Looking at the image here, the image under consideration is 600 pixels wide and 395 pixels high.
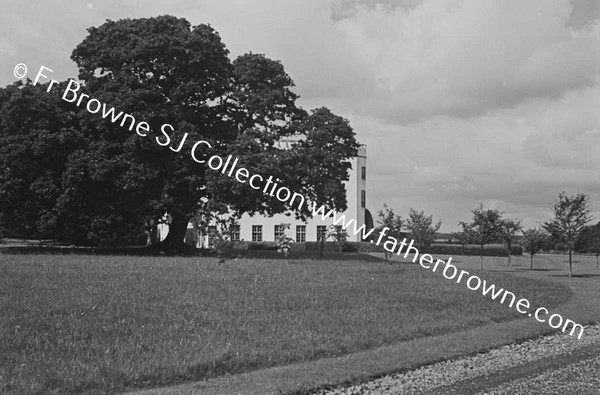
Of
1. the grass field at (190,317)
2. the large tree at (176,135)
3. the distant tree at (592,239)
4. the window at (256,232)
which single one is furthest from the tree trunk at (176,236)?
the window at (256,232)

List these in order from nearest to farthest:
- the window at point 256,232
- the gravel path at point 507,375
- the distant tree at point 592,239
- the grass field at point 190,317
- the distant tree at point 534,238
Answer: the gravel path at point 507,375
the grass field at point 190,317
the distant tree at point 592,239
the distant tree at point 534,238
the window at point 256,232

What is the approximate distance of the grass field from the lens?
1123 cm

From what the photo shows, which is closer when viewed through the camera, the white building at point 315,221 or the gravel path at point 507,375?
the gravel path at point 507,375

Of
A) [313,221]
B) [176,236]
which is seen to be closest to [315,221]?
[313,221]

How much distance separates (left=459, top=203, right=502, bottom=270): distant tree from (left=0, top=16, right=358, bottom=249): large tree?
1168 cm

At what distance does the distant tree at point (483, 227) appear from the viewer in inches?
1873

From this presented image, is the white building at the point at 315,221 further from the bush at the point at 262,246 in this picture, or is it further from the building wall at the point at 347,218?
the bush at the point at 262,246

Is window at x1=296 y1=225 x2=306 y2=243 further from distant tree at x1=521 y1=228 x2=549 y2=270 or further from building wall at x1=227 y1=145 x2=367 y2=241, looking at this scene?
distant tree at x1=521 y1=228 x2=549 y2=270

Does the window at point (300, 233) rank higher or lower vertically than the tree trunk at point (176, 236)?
higher

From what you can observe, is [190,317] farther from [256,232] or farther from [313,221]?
[256,232]

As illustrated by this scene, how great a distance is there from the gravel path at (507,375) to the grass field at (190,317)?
275 centimetres

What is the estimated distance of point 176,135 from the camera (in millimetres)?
36812

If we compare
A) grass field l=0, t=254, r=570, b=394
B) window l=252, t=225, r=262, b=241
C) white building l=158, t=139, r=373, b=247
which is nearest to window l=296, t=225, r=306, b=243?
white building l=158, t=139, r=373, b=247

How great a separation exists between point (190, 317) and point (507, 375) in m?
7.62
